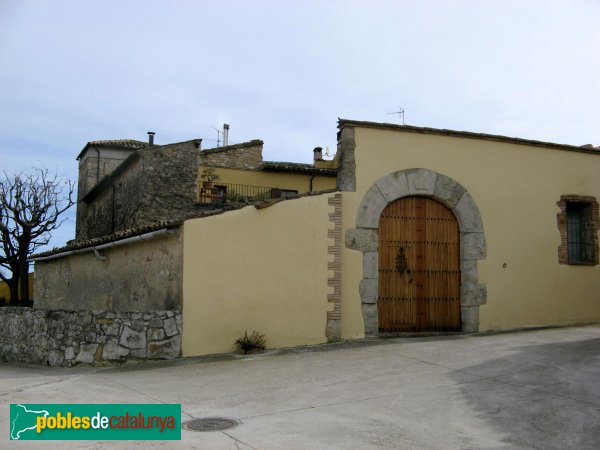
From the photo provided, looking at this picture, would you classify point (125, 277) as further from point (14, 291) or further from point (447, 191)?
point (14, 291)

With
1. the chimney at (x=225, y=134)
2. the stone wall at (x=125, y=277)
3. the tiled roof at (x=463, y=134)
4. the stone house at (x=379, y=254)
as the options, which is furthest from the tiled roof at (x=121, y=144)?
the tiled roof at (x=463, y=134)

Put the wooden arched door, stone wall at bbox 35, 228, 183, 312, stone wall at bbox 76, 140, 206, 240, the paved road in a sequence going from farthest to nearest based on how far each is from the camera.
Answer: stone wall at bbox 76, 140, 206, 240 → the wooden arched door → stone wall at bbox 35, 228, 183, 312 → the paved road

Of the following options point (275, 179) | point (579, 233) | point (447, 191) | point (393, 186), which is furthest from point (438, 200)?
point (275, 179)

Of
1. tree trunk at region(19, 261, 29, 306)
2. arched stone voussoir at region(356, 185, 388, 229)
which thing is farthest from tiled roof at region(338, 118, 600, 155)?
tree trunk at region(19, 261, 29, 306)

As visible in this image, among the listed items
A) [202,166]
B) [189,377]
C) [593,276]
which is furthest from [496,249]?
[202,166]

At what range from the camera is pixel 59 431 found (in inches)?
208

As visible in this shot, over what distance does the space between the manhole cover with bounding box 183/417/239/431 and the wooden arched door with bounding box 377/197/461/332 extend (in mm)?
5338

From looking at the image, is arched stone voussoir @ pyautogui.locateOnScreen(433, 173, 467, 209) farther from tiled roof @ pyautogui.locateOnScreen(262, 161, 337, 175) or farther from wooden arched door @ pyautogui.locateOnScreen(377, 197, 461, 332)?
tiled roof @ pyautogui.locateOnScreen(262, 161, 337, 175)

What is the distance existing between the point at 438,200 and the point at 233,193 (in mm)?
13605

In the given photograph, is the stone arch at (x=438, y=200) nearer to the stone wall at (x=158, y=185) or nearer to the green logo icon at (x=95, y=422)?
the green logo icon at (x=95, y=422)

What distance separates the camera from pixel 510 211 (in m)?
11.4

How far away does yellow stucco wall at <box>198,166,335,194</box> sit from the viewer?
24.9 metres

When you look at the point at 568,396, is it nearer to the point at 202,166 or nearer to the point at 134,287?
the point at 134,287

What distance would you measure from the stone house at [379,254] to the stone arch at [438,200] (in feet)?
0.07
